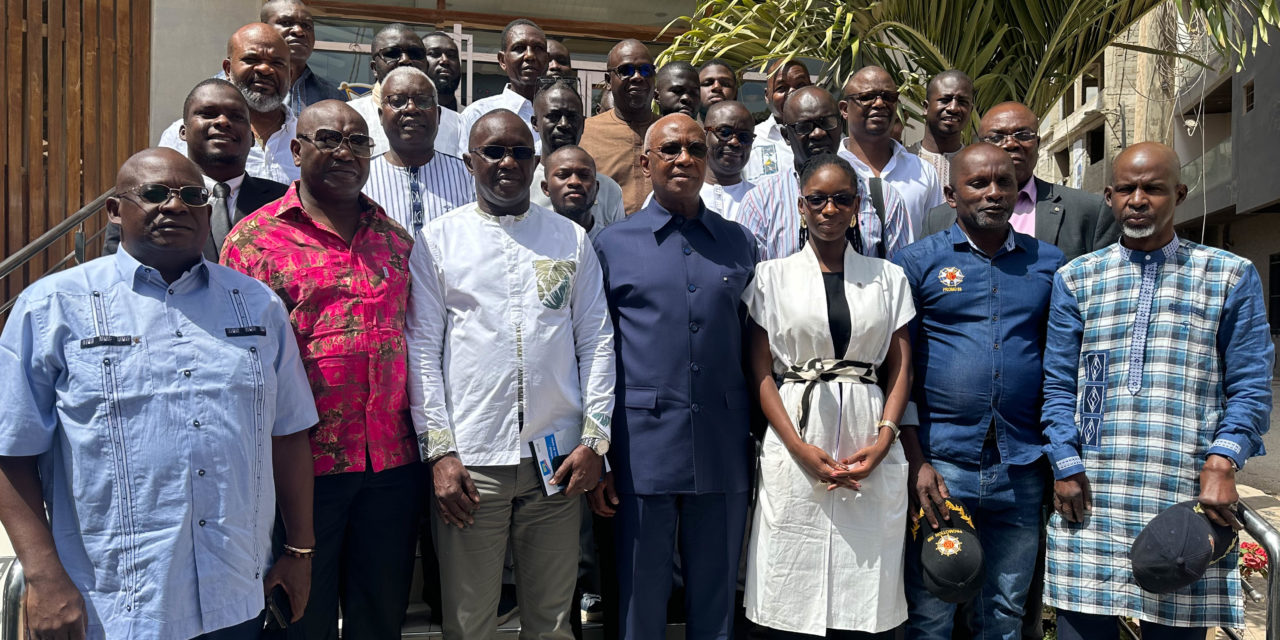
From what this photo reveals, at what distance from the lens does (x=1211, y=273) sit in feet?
11.1

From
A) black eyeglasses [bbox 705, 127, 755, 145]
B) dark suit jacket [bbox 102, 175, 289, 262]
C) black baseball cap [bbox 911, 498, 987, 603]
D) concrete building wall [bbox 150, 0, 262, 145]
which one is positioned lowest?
black baseball cap [bbox 911, 498, 987, 603]

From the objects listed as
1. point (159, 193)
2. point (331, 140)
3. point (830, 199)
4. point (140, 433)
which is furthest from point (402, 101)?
point (140, 433)

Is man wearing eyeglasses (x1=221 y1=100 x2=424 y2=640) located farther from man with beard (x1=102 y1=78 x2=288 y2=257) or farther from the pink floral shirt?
man with beard (x1=102 y1=78 x2=288 y2=257)

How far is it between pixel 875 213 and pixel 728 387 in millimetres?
1191

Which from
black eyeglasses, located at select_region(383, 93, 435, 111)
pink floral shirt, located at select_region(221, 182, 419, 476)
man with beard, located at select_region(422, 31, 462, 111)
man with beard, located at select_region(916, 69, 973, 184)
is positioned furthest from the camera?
man with beard, located at select_region(422, 31, 462, 111)

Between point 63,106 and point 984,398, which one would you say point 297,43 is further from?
point 63,106

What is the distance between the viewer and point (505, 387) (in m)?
3.30

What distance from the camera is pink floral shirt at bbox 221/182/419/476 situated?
3082 mm

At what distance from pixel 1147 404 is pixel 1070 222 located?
106 cm

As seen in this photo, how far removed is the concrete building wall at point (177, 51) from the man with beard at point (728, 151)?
5300 millimetres

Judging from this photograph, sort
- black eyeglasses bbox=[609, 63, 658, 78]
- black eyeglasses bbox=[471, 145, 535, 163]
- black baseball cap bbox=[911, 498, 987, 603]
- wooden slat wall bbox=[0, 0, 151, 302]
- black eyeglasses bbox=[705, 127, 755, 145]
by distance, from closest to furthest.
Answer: black baseball cap bbox=[911, 498, 987, 603]
black eyeglasses bbox=[471, 145, 535, 163]
black eyeglasses bbox=[705, 127, 755, 145]
black eyeglasses bbox=[609, 63, 658, 78]
wooden slat wall bbox=[0, 0, 151, 302]

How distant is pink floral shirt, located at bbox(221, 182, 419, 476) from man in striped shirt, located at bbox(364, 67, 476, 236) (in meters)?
0.81

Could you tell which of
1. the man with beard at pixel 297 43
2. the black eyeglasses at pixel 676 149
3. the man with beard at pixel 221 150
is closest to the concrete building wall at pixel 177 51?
the man with beard at pixel 297 43

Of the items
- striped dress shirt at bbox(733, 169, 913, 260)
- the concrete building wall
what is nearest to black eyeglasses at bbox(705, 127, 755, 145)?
striped dress shirt at bbox(733, 169, 913, 260)
